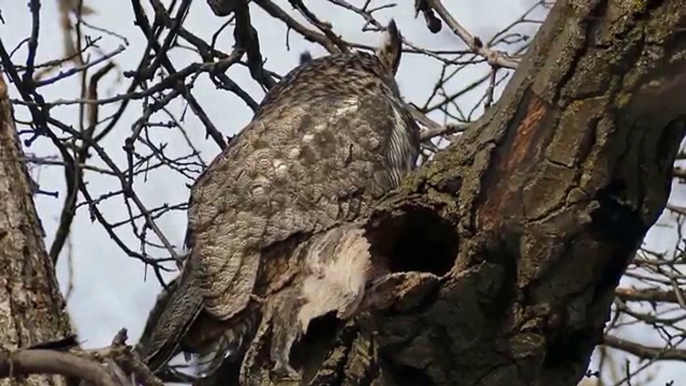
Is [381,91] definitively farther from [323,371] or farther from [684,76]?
[684,76]

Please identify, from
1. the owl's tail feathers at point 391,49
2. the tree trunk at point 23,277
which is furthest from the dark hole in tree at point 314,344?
the owl's tail feathers at point 391,49

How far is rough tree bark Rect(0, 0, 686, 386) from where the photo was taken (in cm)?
145

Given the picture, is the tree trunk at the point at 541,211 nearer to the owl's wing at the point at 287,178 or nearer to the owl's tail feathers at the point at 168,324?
the owl's tail feathers at the point at 168,324

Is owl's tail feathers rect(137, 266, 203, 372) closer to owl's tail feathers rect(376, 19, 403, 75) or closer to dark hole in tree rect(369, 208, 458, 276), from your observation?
dark hole in tree rect(369, 208, 458, 276)

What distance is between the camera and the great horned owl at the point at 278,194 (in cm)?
266

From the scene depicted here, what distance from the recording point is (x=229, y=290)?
272cm

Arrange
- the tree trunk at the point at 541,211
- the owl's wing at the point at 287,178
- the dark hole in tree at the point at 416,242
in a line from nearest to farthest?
the tree trunk at the point at 541,211 → the dark hole in tree at the point at 416,242 → the owl's wing at the point at 287,178

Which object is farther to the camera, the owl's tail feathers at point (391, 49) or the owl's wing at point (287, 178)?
the owl's tail feathers at point (391, 49)

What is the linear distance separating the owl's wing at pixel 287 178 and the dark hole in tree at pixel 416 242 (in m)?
0.92

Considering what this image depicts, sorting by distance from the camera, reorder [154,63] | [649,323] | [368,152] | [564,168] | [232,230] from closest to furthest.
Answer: [564,168], [232,230], [368,152], [154,63], [649,323]

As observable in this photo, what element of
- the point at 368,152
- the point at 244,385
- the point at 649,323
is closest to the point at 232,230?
the point at 368,152

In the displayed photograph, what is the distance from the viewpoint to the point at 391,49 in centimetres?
381

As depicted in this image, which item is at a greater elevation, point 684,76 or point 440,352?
point 684,76

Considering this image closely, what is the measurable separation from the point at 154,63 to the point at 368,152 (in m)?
0.72
